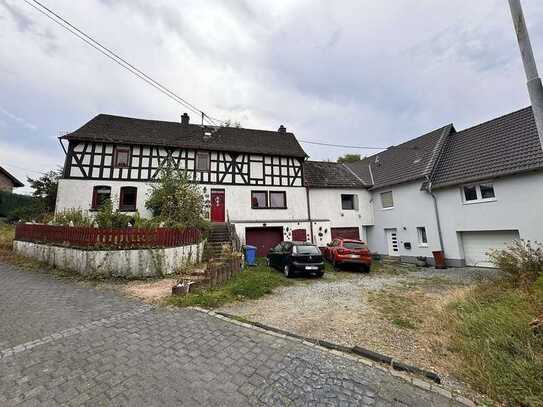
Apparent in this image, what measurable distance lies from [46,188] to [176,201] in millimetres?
14694

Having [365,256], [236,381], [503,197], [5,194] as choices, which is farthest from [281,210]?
Answer: [5,194]

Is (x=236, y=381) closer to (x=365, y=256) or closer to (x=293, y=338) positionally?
(x=293, y=338)

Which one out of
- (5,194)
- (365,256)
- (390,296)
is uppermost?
(5,194)

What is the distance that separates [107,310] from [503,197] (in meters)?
15.6

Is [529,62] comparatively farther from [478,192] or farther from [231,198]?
[231,198]

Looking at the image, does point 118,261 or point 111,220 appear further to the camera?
point 111,220

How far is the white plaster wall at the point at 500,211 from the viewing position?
1026cm

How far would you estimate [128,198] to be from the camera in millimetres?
15484

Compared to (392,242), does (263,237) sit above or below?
above

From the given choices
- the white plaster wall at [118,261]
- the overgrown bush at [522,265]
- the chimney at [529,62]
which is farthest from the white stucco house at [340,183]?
the chimney at [529,62]

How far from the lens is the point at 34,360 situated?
10.7 ft

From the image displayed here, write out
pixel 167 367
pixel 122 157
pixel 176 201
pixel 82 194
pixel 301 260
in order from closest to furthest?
pixel 167 367
pixel 301 260
pixel 176 201
pixel 82 194
pixel 122 157

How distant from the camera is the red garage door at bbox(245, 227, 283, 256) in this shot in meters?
16.6

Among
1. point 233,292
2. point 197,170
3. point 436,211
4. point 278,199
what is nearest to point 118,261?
point 233,292
